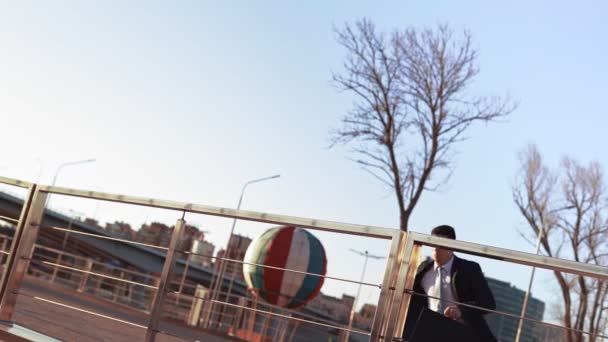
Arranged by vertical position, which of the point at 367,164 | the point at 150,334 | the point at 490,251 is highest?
the point at 367,164

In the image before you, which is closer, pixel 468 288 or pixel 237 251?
pixel 468 288

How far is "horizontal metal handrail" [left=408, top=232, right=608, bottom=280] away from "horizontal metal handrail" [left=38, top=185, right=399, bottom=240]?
0.29m

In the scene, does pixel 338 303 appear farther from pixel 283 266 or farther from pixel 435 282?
pixel 435 282

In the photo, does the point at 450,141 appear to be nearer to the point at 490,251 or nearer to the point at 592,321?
the point at 592,321

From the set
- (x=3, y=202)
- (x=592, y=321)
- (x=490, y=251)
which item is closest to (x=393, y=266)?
(x=490, y=251)

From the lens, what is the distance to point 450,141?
20.9 m

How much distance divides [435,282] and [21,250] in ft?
8.58

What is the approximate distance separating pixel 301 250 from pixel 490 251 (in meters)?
17.8

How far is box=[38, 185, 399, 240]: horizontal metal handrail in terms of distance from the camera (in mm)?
3625

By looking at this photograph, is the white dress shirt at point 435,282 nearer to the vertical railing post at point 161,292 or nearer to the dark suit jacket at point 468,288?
the dark suit jacket at point 468,288

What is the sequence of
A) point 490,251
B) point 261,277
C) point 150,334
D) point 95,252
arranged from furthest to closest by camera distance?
1. point 95,252
2. point 261,277
3. point 150,334
4. point 490,251

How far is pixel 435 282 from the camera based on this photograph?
15.5 feet

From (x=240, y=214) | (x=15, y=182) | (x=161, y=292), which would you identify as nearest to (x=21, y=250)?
(x=15, y=182)

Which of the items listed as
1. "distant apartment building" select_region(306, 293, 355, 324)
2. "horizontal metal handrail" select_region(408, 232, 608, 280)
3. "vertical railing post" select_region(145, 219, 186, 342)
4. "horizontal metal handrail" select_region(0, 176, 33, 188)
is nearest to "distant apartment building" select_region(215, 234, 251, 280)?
"distant apartment building" select_region(306, 293, 355, 324)
